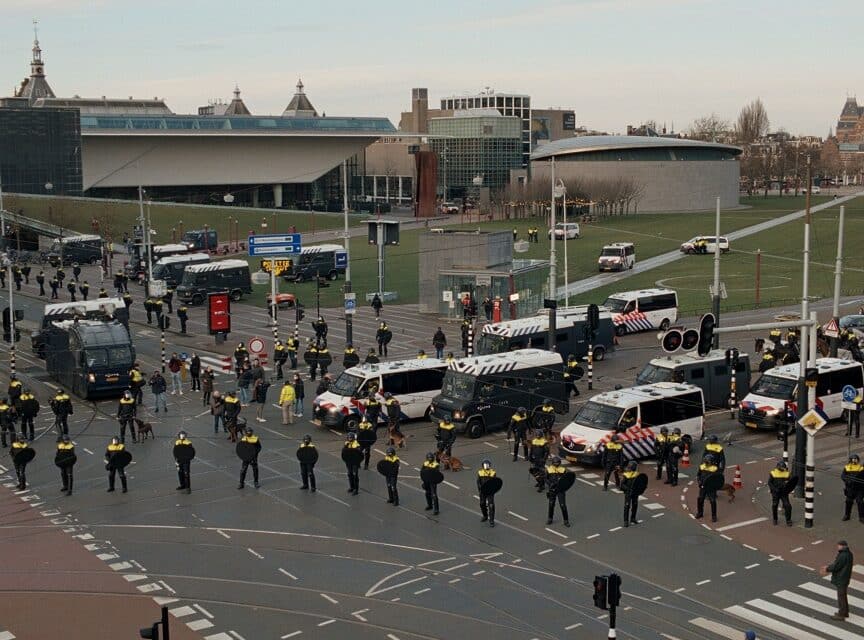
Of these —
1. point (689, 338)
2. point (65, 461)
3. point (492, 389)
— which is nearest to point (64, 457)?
point (65, 461)

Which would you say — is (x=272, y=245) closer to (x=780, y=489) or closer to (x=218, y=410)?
(x=218, y=410)

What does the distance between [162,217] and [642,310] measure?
7177cm

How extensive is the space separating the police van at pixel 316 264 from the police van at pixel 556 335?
29609mm

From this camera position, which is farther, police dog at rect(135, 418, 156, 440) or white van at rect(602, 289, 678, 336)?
white van at rect(602, 289, 678, 336)

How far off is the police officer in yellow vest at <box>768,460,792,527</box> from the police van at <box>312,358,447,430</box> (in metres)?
11.9

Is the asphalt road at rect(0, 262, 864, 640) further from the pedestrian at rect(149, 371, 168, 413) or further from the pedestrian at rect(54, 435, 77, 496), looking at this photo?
the pedestrian at rect(149, 371, 168, 413)

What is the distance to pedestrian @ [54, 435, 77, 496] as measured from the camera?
83.8 feet

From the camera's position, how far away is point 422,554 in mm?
21391

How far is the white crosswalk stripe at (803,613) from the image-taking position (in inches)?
699

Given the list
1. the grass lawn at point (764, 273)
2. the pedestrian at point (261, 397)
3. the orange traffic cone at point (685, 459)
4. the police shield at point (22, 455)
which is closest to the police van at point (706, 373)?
Result: the orange traffic cone at point (685, 459)

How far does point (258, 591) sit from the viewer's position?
1944 cm

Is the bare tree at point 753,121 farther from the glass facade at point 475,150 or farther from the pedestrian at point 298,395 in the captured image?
the pedestrian at point 298,395

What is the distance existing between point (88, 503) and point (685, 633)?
541 inches

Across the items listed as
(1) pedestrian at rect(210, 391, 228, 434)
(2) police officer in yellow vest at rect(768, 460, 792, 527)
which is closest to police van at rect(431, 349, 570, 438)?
(1) pedestrian at rect(210, 391, 228, 434)
